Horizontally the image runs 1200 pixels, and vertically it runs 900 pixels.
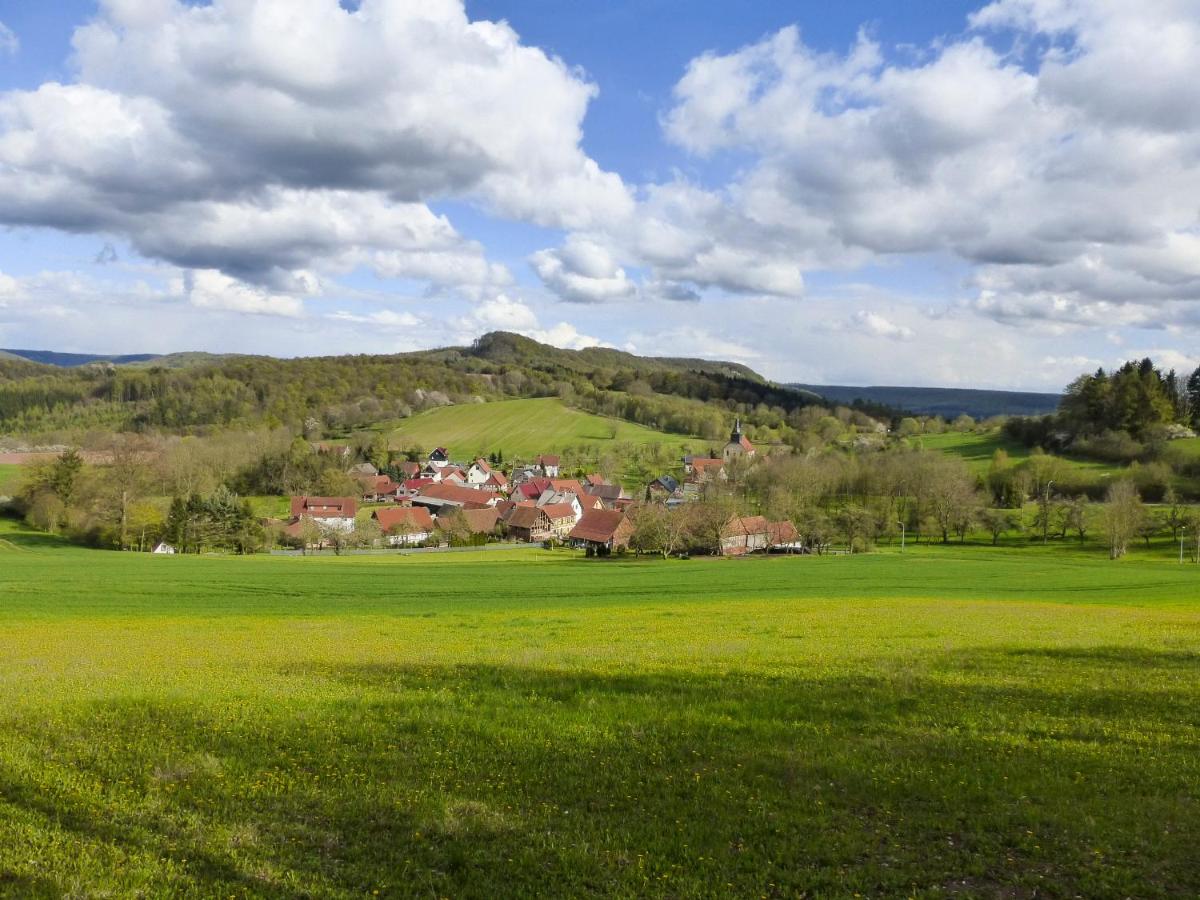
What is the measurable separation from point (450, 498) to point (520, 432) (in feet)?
210

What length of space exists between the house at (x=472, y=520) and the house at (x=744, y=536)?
3233 centimetres

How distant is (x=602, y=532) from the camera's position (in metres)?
86.9

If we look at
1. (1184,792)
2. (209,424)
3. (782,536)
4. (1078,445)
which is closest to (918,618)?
(1184,792)

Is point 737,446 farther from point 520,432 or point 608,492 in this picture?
point 520,432

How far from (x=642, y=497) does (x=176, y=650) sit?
10380cm

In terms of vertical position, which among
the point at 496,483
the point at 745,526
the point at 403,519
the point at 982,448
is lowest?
the point at 403,519

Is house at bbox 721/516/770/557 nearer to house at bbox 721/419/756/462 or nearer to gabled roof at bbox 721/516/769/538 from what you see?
gabled roof at bbox 721/516/769/538

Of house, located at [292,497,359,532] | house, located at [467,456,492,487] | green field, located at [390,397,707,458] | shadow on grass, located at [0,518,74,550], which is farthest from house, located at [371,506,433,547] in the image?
green field, located at [390,397,707,458]

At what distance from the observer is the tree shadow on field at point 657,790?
6.82m

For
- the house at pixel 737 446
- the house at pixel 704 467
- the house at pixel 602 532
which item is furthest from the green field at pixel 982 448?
the house at pixel 602 532

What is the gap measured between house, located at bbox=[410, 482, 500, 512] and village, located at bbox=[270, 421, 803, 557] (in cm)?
19

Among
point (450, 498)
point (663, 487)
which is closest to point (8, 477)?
point (450, 498)

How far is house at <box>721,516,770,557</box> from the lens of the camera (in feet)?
261

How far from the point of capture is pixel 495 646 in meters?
18.7
